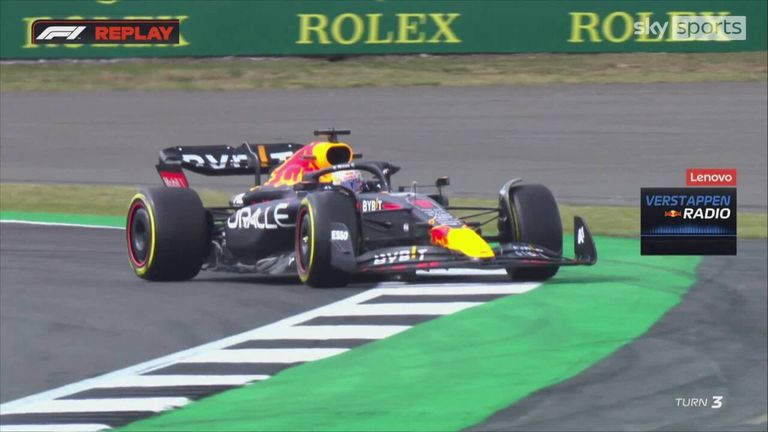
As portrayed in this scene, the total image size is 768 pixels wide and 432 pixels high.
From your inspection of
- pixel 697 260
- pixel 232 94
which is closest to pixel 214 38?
pixel 697 260

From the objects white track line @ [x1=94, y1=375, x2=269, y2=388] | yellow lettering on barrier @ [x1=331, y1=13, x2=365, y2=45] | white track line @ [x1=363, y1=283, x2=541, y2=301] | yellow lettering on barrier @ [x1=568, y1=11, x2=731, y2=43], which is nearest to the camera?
yellow lettering on barrier @ [x1=568, y1=11, x2=731, y2=43]

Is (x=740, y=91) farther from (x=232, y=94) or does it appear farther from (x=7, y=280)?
(x=7, y=280)

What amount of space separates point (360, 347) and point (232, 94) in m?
13.9

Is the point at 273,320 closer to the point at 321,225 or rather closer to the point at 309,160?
the point at 321,225

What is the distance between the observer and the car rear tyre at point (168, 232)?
37.2 feet

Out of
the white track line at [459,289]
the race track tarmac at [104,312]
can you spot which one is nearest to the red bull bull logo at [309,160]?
the race track tarmac at [104,312]

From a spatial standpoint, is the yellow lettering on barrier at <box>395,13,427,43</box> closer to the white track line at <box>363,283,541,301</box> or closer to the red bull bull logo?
the red bull bull logo

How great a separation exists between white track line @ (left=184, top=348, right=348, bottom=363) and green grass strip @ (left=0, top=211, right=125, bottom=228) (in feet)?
30.0

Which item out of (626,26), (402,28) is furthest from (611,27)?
(402,28)

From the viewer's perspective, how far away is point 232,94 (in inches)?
917

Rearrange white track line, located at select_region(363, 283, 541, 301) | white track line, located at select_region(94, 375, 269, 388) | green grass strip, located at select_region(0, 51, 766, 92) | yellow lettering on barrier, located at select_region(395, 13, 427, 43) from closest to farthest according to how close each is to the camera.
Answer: yellow lettering on barrier, located at select_region(395, 13, 427, 43)
white track line, located at select_region(94, 375, 269, 388)
white track line, located at select_region(363, 283, 541, 301)
green grass strip, located at select_region(0, 51, 766, 92)

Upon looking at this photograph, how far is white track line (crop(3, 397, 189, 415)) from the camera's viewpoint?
8044mm

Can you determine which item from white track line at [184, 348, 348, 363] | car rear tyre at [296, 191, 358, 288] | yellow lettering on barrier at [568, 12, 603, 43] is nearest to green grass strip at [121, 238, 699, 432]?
white track line at [184, 348, 348, 363]

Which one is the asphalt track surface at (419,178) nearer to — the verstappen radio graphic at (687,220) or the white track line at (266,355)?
the white track line at (266,355)
